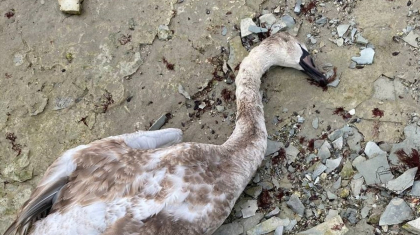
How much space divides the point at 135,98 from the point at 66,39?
125 cm

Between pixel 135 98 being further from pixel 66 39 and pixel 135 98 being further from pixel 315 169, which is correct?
pixel 315 169

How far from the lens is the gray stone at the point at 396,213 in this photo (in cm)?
465

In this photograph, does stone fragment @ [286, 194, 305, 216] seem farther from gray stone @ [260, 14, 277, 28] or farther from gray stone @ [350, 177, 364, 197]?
gray stone @ [260, 14, 277, 28]

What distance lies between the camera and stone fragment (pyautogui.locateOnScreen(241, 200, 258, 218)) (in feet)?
16.9

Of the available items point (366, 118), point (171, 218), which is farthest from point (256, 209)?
point (366, 118)

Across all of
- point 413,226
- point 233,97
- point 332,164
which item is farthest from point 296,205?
point 233,97

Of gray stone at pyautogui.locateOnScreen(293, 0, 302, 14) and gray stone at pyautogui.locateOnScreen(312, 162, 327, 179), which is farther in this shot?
gray stone at pyautogui.locateOnScreen(293, 0, 302, 14)

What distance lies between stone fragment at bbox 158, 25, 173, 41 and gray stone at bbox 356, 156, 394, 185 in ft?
9.09

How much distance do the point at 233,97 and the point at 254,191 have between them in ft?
3.96

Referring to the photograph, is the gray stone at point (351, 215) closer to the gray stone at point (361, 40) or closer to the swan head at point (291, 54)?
the swan head at point (291, 54)

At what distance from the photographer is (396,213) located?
467cm

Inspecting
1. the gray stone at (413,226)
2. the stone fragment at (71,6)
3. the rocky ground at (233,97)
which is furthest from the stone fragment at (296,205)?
the stone fragment at (71,6)

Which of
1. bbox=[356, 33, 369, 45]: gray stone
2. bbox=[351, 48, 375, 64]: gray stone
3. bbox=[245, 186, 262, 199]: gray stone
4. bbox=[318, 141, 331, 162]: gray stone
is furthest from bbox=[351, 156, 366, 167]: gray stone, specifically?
bbox=[356, 33, 369, 45]: gray stone

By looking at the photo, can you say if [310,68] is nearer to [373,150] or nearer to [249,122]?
[249,122]
